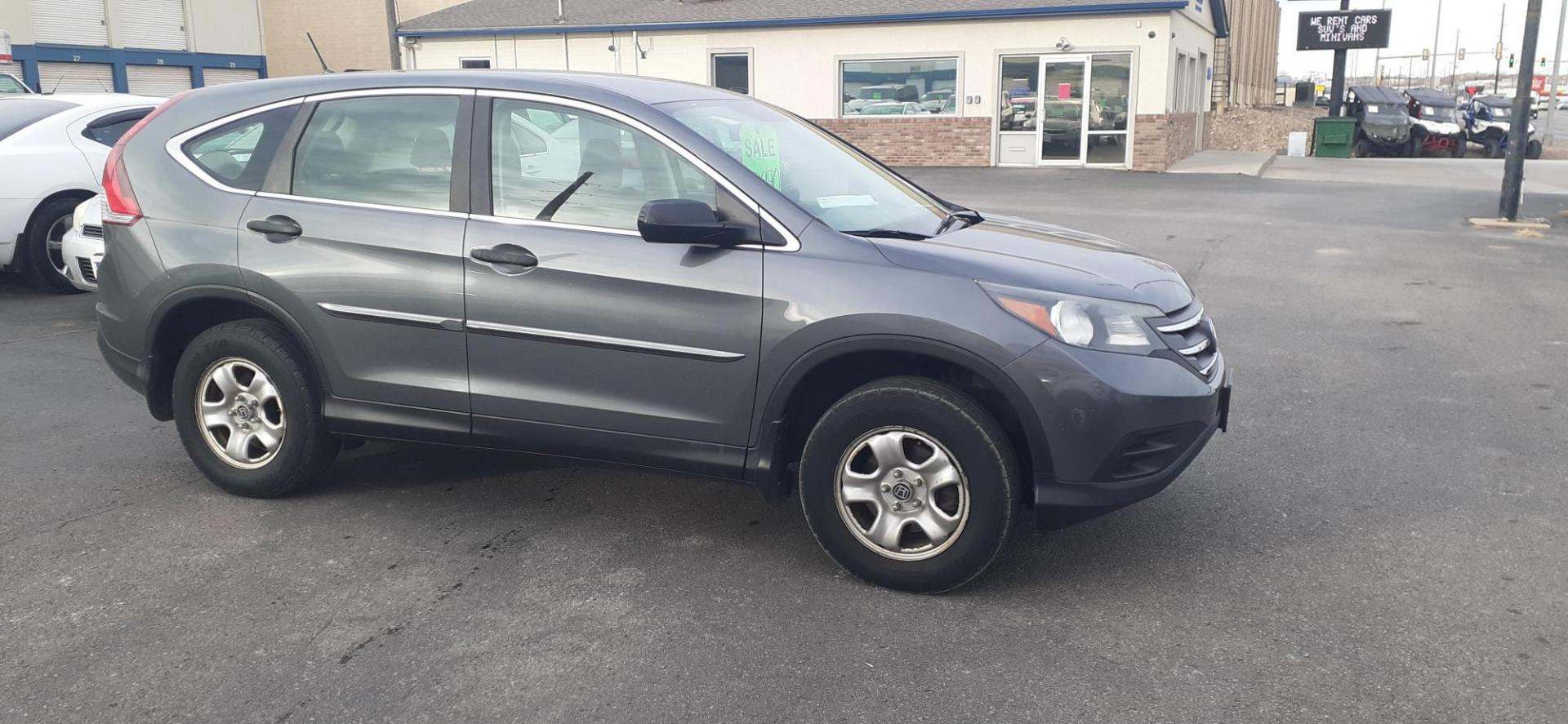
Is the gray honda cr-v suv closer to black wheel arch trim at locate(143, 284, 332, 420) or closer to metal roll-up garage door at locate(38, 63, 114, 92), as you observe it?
black wheel arch trim at locate(143, 284, 332, 420)

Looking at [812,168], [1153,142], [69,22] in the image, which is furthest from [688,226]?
[69,22]

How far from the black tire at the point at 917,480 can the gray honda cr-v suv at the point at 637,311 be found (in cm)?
1

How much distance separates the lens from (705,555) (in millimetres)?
4426

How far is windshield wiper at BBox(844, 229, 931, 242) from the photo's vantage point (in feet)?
13.7

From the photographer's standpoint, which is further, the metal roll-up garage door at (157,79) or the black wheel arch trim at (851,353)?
the metal roll-up garage door at (157,79)

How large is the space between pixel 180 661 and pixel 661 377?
169cm

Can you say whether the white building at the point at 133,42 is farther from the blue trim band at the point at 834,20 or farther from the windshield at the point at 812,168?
the windshield at the point at 812,168

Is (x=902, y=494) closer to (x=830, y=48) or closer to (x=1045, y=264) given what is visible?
(x=1045, y=264)

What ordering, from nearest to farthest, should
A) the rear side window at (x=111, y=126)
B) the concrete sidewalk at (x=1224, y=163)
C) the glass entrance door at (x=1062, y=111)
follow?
the rear side window at (x=111, y=126), the concrete sidewalk at (x=1224, y=163), the glass entrance door at (x=1062, y=111)

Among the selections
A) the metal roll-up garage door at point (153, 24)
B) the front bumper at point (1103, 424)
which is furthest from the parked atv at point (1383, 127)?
the metal roll-up garage door at point (153, 24)

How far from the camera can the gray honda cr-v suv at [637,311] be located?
12.8 feet

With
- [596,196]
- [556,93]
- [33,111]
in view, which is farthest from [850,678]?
[33,111]

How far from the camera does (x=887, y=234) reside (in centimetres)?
425

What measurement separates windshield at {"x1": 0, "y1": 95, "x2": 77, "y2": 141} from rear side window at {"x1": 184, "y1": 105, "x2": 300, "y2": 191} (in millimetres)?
5995
